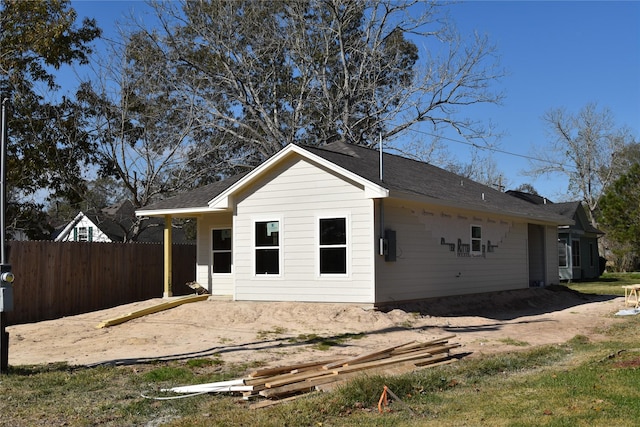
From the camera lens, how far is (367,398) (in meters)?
6.98

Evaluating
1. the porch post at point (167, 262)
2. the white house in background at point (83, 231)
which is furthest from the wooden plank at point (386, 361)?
the white house in background at point (83, 231)

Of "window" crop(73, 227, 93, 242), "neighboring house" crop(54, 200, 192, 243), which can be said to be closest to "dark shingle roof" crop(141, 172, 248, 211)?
"neighboring house" crop(54, 200, 192, 243)

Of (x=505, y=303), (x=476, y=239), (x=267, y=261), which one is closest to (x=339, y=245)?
(x=267, y=261)

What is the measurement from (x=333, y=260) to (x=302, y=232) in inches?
43.5

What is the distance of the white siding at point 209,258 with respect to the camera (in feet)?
61.7

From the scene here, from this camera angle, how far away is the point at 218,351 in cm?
1091

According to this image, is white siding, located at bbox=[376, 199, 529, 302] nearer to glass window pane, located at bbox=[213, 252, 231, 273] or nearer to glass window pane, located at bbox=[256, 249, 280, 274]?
glass window pane, located at bbox=[256, 249, 280, 274]

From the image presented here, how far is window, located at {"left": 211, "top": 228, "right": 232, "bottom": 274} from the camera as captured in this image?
18.9 meters

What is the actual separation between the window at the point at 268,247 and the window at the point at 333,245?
1.31m

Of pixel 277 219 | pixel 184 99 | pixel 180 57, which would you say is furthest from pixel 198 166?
pixel 277 219

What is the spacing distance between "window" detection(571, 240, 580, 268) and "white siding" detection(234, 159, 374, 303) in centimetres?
2166

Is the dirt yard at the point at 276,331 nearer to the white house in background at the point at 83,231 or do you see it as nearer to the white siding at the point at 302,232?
the white siding at the point at 302,232

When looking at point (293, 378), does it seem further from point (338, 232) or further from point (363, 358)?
point (338, 232)

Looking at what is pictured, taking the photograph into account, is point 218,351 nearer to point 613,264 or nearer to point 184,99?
point 184,99
